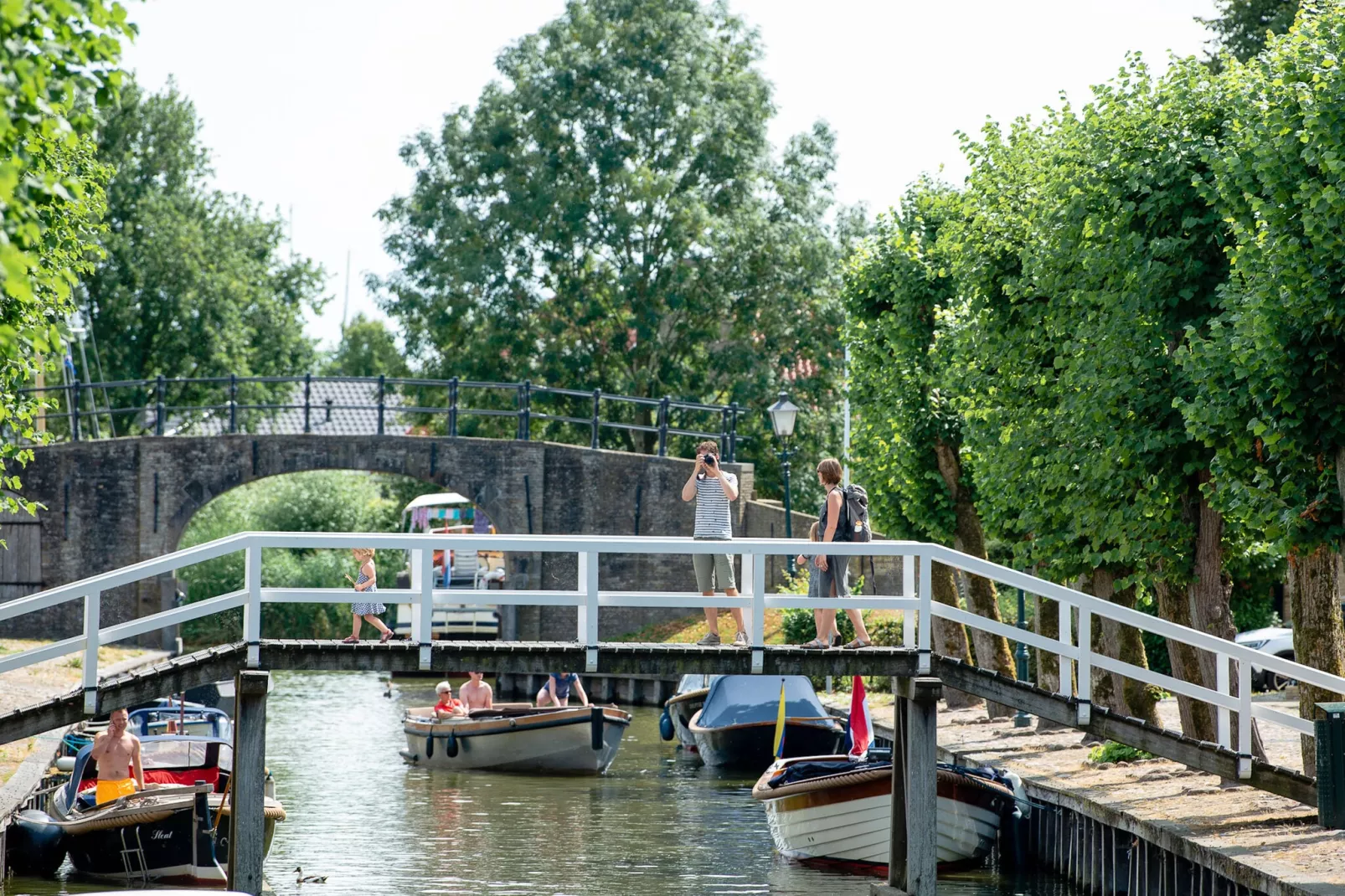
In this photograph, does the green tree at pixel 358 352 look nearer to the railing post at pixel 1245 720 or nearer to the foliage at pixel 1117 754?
the foliage at pixel 1117 754

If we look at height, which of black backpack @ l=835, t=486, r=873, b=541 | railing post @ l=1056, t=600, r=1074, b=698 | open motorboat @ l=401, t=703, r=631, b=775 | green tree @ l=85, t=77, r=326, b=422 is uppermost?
green tree @ l=85, t=77, r=326, b=422

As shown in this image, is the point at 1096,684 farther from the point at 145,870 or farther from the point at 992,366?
the point at 145,870

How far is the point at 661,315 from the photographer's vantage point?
Answer: 3775 cm

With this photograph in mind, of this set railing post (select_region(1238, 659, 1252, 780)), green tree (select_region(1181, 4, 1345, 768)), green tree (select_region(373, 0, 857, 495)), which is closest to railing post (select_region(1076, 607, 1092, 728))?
railing post (select_region(1238, 659, 1252, 780))

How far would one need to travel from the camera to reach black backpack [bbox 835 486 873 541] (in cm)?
1345

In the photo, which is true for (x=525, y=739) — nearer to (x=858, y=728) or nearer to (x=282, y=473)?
(x=858, y=728)

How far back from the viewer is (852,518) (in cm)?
1349

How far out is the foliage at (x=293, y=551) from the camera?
1517 inches

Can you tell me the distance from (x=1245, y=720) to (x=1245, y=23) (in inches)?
845

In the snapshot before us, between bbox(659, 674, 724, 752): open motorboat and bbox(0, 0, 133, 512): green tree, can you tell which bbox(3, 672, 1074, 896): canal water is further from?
bbox(0, 0, 133, 512): green tree

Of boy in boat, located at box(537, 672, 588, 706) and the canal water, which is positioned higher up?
boy in boat, located at box(537, 672, 588, 706)

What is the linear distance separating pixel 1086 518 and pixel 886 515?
749 centimetres

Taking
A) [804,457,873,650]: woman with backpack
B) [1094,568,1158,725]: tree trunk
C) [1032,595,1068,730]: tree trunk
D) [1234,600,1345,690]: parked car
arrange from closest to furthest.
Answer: [804,457,873,650]: woman with backpack → [1094,568,1158,725]: tree trunk → [1032,595,1068,730]: tree trunk → [1234,600,1345,690]: parked car

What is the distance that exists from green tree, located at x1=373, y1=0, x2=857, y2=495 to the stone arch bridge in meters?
6.38
